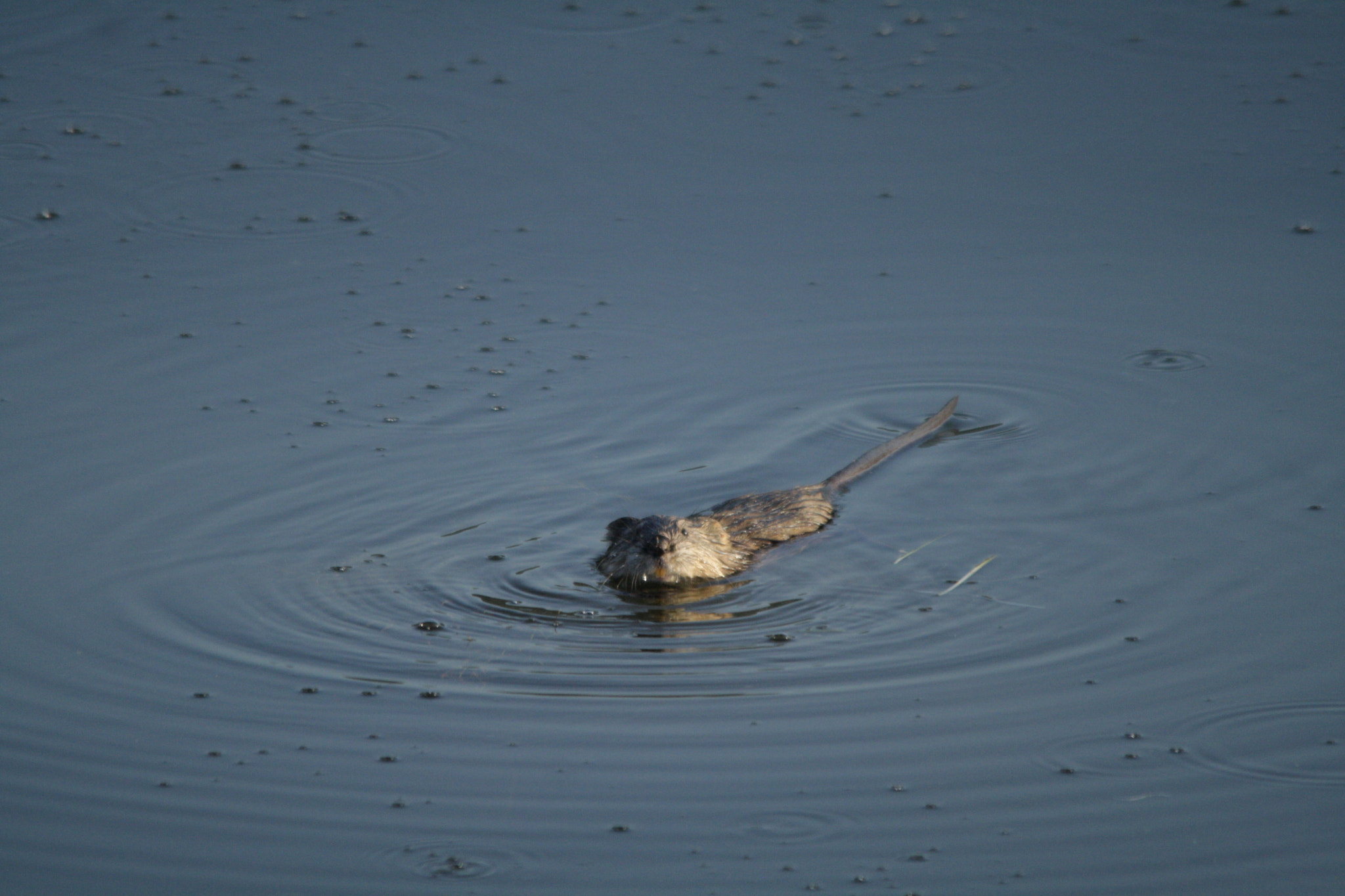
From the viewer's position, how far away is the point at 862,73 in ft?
39.7

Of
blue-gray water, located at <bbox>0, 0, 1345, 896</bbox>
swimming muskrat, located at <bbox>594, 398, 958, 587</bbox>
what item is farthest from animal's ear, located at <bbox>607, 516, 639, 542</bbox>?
blue-gray water, located at <bbox>0, 0, 1345, 896</bbox>

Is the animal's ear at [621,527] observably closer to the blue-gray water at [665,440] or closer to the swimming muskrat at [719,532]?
the swimming muskrat at [719,532]

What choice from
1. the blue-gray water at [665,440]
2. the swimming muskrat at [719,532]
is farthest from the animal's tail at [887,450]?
the blue-gray water at [665,440]

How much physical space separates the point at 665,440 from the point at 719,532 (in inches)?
43.3

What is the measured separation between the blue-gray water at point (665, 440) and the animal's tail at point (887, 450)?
0.13 metres

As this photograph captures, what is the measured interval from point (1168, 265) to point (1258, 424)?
2.06m

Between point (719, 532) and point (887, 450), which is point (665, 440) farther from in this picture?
point (887, 450)

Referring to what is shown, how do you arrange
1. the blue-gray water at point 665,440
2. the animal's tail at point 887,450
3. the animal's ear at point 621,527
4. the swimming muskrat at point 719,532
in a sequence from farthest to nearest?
1. the animal's tail at point 887,450
2. the animal's ear at point 621,527
3. the swimming muskrat at point 719,532
4. the blue-gray water at point 665,440

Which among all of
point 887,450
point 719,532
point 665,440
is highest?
point 665,440

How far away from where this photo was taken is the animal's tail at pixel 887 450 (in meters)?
7.79

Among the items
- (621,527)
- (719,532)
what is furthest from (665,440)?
(621,527)

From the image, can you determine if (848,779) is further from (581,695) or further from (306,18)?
(306,18)

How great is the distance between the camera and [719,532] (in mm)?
7066

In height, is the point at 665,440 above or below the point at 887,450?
above
